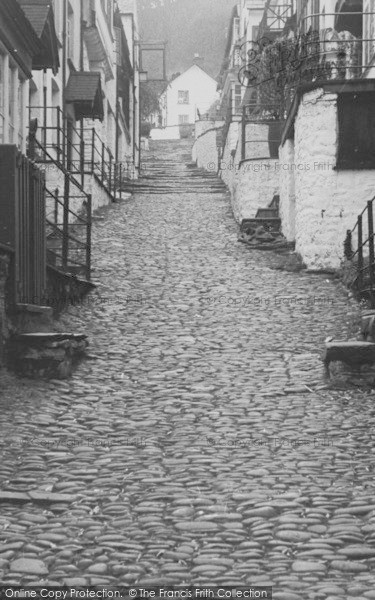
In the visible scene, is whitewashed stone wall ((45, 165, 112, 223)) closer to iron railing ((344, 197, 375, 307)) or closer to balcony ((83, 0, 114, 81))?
iron railing ((344, 197, 375, 307))

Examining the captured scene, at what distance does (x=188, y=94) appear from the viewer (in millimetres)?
92438

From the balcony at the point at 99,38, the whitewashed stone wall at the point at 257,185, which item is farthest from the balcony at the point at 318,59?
the balcony at the point at 99,38

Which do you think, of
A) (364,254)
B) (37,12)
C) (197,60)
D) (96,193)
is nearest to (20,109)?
(37,12)

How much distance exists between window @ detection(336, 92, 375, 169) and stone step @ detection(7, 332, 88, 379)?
887cm

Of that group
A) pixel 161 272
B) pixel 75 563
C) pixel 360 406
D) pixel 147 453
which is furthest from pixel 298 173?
pixel 75 563

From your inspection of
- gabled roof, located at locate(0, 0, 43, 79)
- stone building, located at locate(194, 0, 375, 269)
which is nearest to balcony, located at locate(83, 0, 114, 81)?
stone building, located at locate(194, 0, 375, 269)

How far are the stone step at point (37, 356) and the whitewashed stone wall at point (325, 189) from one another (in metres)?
8.41

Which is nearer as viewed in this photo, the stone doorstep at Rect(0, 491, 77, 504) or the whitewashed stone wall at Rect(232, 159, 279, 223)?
the stone doorstep at Rect(0, 491, 77, 504)

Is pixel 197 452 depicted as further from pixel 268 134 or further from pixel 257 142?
pixel 257 142

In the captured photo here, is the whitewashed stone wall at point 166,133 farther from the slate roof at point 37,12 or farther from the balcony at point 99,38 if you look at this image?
the slate roof at point 37,12

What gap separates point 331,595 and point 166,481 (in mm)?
2367

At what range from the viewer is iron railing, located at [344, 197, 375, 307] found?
44.9 feet

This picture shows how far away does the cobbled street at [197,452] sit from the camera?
586 centimetres

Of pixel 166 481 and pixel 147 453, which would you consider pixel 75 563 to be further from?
pixel 147 453
